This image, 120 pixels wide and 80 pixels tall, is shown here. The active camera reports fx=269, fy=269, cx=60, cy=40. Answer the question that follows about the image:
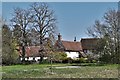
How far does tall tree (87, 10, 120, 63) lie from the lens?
15.0 meters

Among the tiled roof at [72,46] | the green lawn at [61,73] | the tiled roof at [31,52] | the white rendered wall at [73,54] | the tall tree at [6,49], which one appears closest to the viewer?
the green lawn at [61,73]

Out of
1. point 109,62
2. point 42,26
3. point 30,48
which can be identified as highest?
point 42,26

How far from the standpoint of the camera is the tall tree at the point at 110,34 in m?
15.0

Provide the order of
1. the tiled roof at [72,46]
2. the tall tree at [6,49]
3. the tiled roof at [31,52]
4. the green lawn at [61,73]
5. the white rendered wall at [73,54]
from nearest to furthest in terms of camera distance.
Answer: the green lawn at [61,73]
the tall tree at [6,49]
the tiled roof at [31,52]
the white rendered wall at [73,54]
the tiled roof at [72,46]

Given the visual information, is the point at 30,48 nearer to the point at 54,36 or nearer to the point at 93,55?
the point at 54,36

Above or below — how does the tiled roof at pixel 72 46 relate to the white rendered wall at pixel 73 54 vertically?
above

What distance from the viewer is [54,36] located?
22547 millimetres

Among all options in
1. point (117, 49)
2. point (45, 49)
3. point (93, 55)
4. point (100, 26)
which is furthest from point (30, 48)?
point (117, 49)

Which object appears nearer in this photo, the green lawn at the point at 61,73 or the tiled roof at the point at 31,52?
the green lawn at the point at 61,73

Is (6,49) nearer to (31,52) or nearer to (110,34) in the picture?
(110,34)

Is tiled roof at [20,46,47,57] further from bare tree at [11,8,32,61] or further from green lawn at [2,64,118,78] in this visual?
green lawn at [2,64,118,78]

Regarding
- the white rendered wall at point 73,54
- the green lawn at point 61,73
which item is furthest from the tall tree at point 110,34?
the white rendered wall at point 73,54

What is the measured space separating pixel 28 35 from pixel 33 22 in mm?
1221

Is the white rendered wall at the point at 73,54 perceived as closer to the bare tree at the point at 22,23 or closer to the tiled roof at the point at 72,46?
the tiled roof at the point at 72,46
